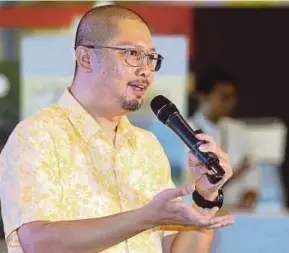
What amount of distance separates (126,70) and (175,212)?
349 millimetres

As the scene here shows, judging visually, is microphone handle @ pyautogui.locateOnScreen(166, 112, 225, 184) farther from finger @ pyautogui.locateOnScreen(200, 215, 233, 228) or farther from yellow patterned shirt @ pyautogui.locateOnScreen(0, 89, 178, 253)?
yellow patterned shirt @ pyautogui.locateOnScreen(0, 89, 178, 253)

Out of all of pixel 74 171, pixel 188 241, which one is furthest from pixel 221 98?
pixel 74 171

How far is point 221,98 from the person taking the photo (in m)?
3.77

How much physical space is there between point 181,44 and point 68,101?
3.52ft

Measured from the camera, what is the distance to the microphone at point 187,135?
131 centimetres

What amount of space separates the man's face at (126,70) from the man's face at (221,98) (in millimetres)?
2212

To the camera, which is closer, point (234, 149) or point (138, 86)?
point (138, 86)

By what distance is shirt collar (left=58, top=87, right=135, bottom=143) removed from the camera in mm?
1554

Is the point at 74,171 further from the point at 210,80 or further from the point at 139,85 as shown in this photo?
the point at 210,80

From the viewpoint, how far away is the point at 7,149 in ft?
4.77

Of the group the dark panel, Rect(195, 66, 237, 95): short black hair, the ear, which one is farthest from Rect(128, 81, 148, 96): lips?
the dark panel

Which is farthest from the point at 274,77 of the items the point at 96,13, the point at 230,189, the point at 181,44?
the point at 96,13

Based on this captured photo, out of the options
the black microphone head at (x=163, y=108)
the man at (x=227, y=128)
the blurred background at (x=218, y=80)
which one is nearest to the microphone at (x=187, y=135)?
the black microphone head at (x=163, y=108)

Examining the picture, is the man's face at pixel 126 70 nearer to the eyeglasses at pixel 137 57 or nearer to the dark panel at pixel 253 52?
the eyeglasses at pixel 137 57
